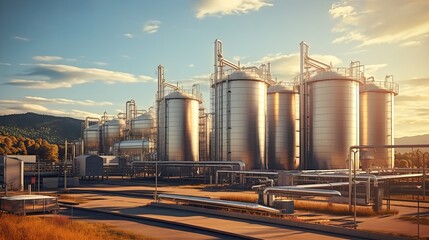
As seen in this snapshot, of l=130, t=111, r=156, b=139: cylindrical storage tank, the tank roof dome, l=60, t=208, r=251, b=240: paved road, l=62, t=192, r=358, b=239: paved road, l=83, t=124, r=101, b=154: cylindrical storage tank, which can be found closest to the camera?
l=62, t=192, r=358, b=239: paved road

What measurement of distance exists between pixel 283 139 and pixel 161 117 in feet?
75.6

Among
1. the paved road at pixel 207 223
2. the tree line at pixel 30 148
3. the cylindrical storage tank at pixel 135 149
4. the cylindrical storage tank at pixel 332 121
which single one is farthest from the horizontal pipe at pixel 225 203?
the tree line at pixel 30 148

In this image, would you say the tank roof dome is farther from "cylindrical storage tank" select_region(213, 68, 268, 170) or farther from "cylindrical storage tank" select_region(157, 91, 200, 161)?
"cylindrical storage tank" select_region(157, 91, 200, 161)

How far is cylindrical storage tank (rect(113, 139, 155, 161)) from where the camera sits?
279 ft

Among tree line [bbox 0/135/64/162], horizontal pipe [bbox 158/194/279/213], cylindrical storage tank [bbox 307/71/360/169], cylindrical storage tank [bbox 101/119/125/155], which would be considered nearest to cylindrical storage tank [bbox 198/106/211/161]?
cylindrical storage tank [bbox 101/119/125/155]

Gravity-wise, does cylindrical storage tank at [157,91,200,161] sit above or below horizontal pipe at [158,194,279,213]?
above

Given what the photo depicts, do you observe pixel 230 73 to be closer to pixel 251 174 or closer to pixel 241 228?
pixel 251 174

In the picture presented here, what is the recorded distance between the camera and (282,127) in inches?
2630

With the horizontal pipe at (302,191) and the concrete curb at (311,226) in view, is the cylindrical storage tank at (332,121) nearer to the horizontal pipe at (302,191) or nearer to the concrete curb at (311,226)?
the horizontal pipe at (302,191)

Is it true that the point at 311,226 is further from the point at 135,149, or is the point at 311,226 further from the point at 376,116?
the point at 135,149

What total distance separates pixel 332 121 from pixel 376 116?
16.7 metres

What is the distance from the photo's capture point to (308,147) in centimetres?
5881

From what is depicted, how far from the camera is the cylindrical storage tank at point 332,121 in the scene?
55594 mm

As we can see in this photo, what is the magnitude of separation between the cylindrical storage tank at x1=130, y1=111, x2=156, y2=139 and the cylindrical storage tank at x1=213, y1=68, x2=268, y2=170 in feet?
97.4
